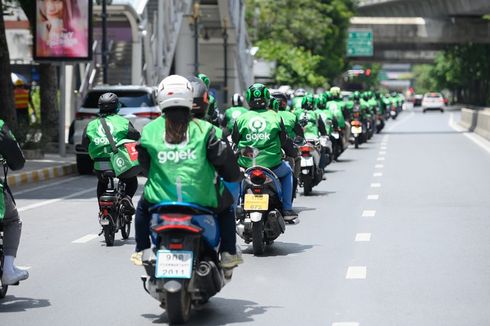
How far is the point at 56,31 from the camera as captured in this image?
29359 millimetres

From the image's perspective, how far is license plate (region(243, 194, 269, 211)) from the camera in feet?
40.5

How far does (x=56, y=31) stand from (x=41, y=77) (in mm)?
3688

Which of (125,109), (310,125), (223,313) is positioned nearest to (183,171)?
(223,313)

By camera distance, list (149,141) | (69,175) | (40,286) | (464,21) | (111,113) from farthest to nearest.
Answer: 1. (464,21)
2. (69,175)
3. (111,113)
4. (40,286)
5. (149,141)

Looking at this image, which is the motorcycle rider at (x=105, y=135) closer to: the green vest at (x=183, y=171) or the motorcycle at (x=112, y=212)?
the motorcycle at (x=112, y=212)

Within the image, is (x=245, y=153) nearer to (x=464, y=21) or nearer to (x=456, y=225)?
(x=456, y=225)

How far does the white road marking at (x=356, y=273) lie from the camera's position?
35.2 feet

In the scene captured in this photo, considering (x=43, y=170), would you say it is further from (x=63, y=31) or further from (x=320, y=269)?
(x=320, y=269)

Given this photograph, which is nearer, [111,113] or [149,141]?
[149,141]

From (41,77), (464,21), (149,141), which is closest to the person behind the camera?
(149,141)

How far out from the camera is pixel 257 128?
13.0 meters

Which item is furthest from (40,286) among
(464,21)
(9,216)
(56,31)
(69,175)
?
(464,21)

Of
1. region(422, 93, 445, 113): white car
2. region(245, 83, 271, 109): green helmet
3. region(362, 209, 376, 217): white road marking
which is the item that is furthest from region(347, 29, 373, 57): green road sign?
region(245, 83, 271, 109): green helmet

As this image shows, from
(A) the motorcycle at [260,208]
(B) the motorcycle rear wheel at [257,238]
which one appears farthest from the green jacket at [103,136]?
(B) the motorcycle rear wheel at [257,238]
